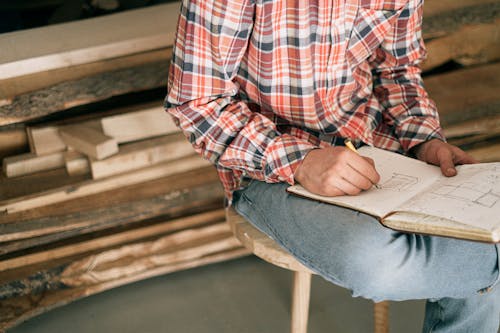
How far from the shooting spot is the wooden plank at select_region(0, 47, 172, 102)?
202cm

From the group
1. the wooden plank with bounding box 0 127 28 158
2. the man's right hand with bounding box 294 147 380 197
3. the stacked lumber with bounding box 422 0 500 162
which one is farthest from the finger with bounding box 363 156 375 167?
the wooden plank with bounding box 0 127 28 158

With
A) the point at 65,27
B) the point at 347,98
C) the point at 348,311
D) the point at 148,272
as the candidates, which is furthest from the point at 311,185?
the point at 65,27

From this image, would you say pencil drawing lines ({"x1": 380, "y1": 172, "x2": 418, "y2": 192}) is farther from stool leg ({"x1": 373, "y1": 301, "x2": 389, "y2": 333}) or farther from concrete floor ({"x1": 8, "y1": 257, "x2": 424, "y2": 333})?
concrete floor ({"x1": 8, "y1": 257, "x2": 424, "y2": 333})

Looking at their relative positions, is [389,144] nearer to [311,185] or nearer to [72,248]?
[311,185]

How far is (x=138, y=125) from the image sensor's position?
225 centimetres

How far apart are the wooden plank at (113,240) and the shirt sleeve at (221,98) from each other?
0.87 meters

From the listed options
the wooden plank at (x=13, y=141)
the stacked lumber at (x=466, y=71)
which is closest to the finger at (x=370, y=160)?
the stacked lumber at (x=466, y=71)

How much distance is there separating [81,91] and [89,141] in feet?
0.58

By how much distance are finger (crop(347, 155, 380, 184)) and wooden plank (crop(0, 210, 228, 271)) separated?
3.56 ft

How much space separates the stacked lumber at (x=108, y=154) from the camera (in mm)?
2082

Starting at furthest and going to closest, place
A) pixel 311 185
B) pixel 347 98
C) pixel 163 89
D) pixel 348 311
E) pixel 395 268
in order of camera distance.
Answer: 1. pixel 163 89
2. pixel 348 311
3. pixel 347 98
4. pixel 311 185
5. pixel 395 268

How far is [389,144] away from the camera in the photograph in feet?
5.91

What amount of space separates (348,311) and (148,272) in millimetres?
763

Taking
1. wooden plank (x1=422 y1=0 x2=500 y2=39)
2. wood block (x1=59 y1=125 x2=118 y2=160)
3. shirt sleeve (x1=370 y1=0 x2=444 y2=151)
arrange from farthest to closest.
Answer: wooden plank (x1=422 y1=0 x2=500 y2=39)
wood block (x1=59 y1=125 x2=118 y2=160)
shirt sleeve (x1=370 y1=0 x2=444 y2=151)
